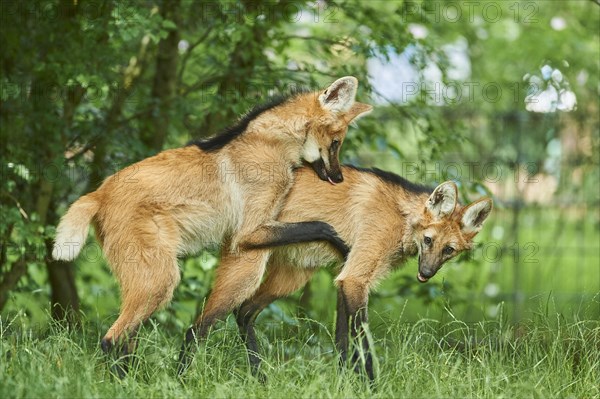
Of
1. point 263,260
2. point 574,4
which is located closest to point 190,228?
point 263,260

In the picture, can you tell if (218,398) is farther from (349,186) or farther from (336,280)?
(349,186)

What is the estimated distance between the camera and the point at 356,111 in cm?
491

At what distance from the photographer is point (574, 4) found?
1152cm

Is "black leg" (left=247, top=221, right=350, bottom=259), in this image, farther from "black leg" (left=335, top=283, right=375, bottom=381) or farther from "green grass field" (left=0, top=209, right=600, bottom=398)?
"green grass field" (left=0, top=209, right=600, bottom=398)

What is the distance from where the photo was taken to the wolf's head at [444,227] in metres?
4.45

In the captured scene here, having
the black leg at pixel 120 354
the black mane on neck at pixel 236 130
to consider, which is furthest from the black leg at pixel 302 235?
the black leg at pixel 120 354

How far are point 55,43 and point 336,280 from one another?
2662 mm

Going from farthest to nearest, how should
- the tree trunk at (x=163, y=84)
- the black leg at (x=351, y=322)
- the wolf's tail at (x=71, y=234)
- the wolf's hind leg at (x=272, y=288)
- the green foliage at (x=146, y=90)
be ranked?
the tree trunk at (x=163, y=84)
the green foliage at (x=146, y=90)
the wolf's hind leg at (x=272, y=288)
the black leg at (x=351, y=322)
the wolf's tail at (x=71, y=234)

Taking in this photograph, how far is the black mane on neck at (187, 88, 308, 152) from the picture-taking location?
4.73m

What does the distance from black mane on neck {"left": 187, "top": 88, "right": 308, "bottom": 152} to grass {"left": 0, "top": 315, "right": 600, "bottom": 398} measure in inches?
41.6

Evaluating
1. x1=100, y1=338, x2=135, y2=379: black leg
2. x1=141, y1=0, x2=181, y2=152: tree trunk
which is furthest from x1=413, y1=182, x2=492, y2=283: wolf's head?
x1=141, y1=0, x2=181, y2=152: tree trunk

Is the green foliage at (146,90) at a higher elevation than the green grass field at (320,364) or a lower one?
higher

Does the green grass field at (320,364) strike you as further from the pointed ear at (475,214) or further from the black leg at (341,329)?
the pointed ear at (475,214)

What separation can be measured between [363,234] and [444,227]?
45 cm
